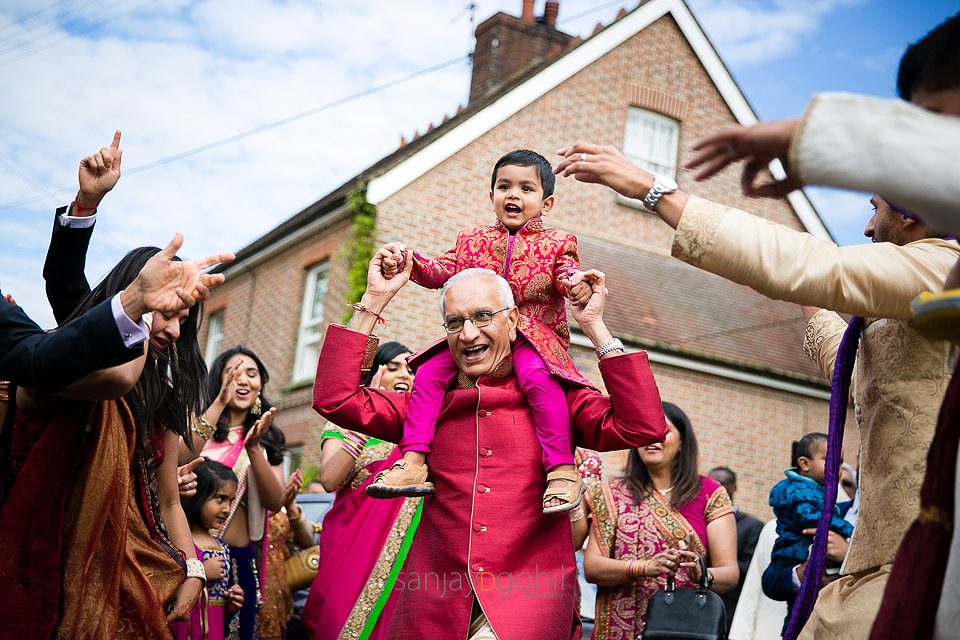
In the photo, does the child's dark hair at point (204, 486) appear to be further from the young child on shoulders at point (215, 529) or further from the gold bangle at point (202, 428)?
the gold bangle at point (202, 428)

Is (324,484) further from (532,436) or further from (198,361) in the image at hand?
(532,436)

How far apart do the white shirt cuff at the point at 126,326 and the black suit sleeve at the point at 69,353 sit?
12 millimetres

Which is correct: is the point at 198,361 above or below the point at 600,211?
below

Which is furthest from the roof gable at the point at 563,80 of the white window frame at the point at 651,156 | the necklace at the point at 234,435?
the necklace at the point at 234,435

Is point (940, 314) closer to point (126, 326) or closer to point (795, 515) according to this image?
point (126, 326)

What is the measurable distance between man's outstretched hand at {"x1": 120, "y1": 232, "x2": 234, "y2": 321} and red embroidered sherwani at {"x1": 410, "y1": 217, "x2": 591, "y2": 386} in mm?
1250

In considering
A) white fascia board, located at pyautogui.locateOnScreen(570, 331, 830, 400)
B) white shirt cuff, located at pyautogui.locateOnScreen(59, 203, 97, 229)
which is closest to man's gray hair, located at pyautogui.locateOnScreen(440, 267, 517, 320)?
white shirt cuff, located at pyautogui.locateOnScreen(59, 203, 97, 229)

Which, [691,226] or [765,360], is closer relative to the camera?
[691,226]

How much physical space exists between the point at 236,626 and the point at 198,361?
2.45 meters

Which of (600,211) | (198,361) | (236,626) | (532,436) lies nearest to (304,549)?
(236,626)

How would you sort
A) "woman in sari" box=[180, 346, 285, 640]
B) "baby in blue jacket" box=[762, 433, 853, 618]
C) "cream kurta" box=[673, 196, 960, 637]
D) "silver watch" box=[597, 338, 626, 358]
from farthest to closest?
"woman in sari" box=[180, 346, 285, 640] → "baby in blue jacket" box=[762, 433, 853, 618] → "silver watch" box=[597, 338, 626, 358] → "cream kurta" box=[673, 196, 960, 637]

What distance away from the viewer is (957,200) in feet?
6.18

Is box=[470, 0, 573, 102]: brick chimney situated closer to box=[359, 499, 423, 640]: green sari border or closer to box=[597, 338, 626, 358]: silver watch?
box=[359, 499, 423, 640]: green sari border

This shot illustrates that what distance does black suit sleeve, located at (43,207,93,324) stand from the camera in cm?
Answer: 386
